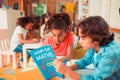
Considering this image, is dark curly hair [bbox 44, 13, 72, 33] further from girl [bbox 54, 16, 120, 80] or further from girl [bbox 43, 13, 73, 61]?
girl [bbox 54, 16, 120, 80]

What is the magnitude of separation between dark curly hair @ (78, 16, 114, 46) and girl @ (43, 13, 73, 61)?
2.21 ft

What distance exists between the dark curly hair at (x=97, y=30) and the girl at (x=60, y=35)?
0.67m

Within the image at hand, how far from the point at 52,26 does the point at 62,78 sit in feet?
2.22

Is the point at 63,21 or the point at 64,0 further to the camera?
the point at 64,0

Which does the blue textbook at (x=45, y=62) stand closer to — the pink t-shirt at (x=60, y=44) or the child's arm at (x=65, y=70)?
the child's arm at (x=65, y=70)

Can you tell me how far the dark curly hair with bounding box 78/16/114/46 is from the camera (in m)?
0.84

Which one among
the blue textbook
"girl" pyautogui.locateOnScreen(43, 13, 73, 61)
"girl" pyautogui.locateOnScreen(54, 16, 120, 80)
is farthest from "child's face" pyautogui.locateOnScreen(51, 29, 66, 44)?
"girl" pyautogui.locateOnScreen(54, 16, 120, 80)

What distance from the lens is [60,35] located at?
1.56m

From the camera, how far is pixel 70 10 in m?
4.00

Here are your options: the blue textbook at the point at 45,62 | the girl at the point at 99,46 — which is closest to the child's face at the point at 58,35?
the blue textbook at the point at 45,62

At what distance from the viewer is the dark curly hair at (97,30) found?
2.74ft

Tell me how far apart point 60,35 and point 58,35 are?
0.03 metres

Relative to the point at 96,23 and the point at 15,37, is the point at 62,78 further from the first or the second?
the point at 15,37

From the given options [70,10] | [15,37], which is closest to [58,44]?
[15,37]
